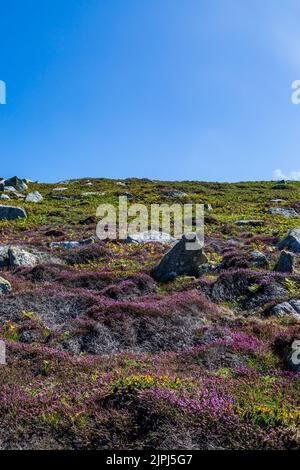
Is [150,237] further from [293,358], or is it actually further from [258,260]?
[293,358]

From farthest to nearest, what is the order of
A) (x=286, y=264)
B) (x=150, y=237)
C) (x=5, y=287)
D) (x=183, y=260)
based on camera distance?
(x=150, y=237)
(x=183, y=260)
(x=286, y=264)
(x=5, y=287)

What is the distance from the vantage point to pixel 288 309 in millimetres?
14188

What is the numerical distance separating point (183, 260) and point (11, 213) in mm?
26562

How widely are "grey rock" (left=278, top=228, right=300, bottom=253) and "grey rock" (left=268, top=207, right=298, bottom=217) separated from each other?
Answer: 19157 millimetres

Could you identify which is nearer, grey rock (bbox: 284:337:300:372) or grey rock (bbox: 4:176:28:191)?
grey rock (bbox: 284:337:300:372)

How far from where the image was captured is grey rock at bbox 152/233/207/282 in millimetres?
19391

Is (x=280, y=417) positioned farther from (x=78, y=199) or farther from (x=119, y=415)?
(x=78, y=199)

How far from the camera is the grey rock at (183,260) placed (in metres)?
19.4

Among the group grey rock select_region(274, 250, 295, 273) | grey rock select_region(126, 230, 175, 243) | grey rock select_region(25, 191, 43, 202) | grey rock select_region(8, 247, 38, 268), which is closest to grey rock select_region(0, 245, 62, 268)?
grey rock select_region(8, 247, 38, 268)

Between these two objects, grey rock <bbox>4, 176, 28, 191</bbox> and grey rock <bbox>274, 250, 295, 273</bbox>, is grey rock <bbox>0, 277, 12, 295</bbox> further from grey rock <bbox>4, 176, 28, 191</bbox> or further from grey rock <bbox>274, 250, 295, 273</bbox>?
grey rock <bbox>4, 176, 28, 191</bbox>

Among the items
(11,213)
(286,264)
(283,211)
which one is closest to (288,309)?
(286,264)

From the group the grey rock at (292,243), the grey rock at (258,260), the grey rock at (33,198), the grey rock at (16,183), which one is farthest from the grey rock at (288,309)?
the grey rock at (16,183)

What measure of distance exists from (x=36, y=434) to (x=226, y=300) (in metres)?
10.6
